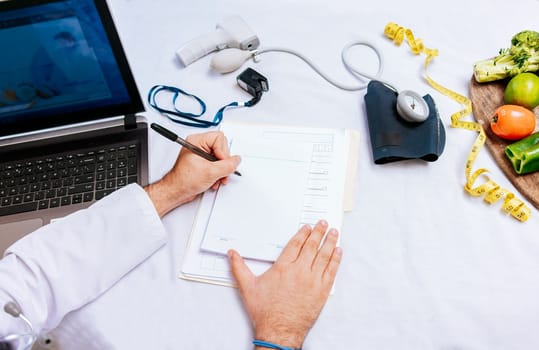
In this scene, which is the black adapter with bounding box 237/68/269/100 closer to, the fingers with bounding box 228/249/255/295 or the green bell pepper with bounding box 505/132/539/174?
the fingers with bounding box 228/249/255/295

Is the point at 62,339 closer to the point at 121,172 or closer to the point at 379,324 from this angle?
the point at 121,172

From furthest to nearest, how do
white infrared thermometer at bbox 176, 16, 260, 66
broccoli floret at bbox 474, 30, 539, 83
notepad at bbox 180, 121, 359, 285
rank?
white infrared thermometer at bbox 176, 16, 260, 66 < broccoli floret at bbox 474, 30, 539, 83 < notepad at bbox 180, 121, 359, 285

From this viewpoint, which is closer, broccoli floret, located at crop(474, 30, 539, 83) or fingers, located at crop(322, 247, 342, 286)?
fingers, located at crop(322, 247, 342, 286)

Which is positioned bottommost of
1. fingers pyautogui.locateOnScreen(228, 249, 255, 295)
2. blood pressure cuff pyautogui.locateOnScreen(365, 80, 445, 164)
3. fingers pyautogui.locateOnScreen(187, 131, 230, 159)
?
fingers pyautogui.locateOnScreen(228, 249, 255, 295)

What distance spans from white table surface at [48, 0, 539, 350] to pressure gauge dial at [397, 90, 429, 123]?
68 mm

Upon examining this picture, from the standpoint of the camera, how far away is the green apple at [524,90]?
31.1 inches

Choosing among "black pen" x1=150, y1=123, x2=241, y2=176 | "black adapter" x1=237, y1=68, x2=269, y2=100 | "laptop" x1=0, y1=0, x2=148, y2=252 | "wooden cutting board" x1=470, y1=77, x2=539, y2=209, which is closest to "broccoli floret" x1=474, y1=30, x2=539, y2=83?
"wooden cutting board" x1=470, y1=77, x2=539, y2=209

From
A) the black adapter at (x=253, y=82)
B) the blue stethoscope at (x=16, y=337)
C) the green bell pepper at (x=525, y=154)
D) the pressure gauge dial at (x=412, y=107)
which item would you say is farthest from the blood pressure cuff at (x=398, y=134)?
the blue stethoscope at (x=16, y=337)

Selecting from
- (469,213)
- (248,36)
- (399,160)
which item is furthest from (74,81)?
(469,213)

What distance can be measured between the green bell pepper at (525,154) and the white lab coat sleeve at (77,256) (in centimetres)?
61

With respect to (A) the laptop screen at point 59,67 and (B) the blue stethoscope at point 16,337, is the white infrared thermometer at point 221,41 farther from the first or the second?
(B) the blue stethoscope at point 16,337

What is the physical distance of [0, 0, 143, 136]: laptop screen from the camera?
676 millimetres

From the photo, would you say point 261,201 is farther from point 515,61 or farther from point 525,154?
point 515,61

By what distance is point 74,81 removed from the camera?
78 centimetres
